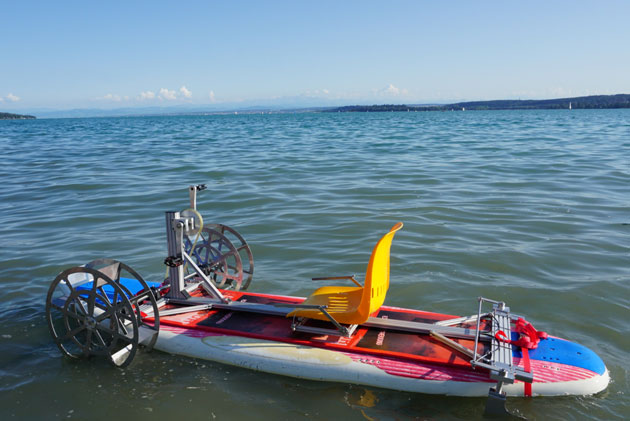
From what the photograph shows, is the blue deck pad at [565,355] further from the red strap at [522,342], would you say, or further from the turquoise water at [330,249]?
the turquoise water at [330,249]

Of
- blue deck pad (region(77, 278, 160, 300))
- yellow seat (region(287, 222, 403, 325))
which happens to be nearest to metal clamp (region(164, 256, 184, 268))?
blue deck pad (region(77, 278, 160, 300))

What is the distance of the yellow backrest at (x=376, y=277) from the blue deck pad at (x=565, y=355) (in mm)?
1694

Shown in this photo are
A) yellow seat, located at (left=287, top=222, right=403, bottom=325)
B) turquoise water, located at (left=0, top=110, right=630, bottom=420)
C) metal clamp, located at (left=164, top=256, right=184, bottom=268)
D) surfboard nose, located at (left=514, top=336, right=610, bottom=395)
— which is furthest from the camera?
metal clamp, located at (left=164, top=256, right=184, bottom=268)

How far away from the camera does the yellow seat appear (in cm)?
559

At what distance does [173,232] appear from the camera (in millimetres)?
6914

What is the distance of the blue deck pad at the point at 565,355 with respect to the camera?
567cm

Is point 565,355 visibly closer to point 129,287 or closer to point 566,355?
point 566,355

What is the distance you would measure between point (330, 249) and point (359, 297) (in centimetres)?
498

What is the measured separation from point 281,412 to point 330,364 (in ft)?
2.57

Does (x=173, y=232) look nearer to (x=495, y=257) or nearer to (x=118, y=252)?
(x=118, y=252)

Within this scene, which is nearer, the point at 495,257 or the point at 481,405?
the point at 481,405

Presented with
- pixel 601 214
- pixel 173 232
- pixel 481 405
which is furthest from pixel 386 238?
pixel 601 214

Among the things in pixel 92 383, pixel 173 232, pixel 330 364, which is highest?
pixel 173 232

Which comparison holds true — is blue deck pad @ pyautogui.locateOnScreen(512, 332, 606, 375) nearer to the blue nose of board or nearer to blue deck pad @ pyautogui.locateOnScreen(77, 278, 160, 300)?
the blue nose of board
